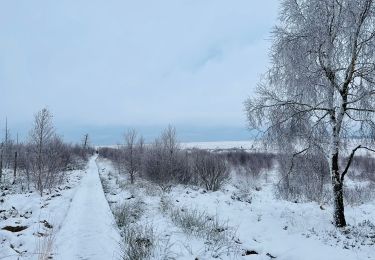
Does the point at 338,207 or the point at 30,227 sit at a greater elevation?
the point at 338,207

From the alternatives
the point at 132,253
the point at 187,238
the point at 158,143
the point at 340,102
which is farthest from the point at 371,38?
the point at 158,143

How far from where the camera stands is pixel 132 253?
866 cm

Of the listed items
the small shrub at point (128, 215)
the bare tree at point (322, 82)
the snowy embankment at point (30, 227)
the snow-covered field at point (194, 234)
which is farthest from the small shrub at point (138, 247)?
the bare tree at point (322, 82)

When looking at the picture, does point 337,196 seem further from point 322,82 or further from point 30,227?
point 30,227

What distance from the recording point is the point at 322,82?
11727 mm

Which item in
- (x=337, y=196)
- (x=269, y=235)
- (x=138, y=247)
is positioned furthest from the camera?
(x=337, y=196)

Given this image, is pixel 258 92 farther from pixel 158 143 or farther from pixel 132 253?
pixel 158 143

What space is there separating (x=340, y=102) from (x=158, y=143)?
27.2 m

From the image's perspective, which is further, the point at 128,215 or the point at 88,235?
the point at 128,215

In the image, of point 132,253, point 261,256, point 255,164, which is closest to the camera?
point 132,253

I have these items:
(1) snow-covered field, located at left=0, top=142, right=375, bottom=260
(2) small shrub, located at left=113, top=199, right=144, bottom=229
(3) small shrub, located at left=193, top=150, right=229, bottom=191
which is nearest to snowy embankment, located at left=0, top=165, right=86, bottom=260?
(1) snow-covered field, located at left=0, top=142, right=375, bottom=260

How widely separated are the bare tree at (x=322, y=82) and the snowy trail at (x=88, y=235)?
634 cm

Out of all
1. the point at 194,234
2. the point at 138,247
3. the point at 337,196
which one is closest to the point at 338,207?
the point at 337,196

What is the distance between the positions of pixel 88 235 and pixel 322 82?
9093 mm
